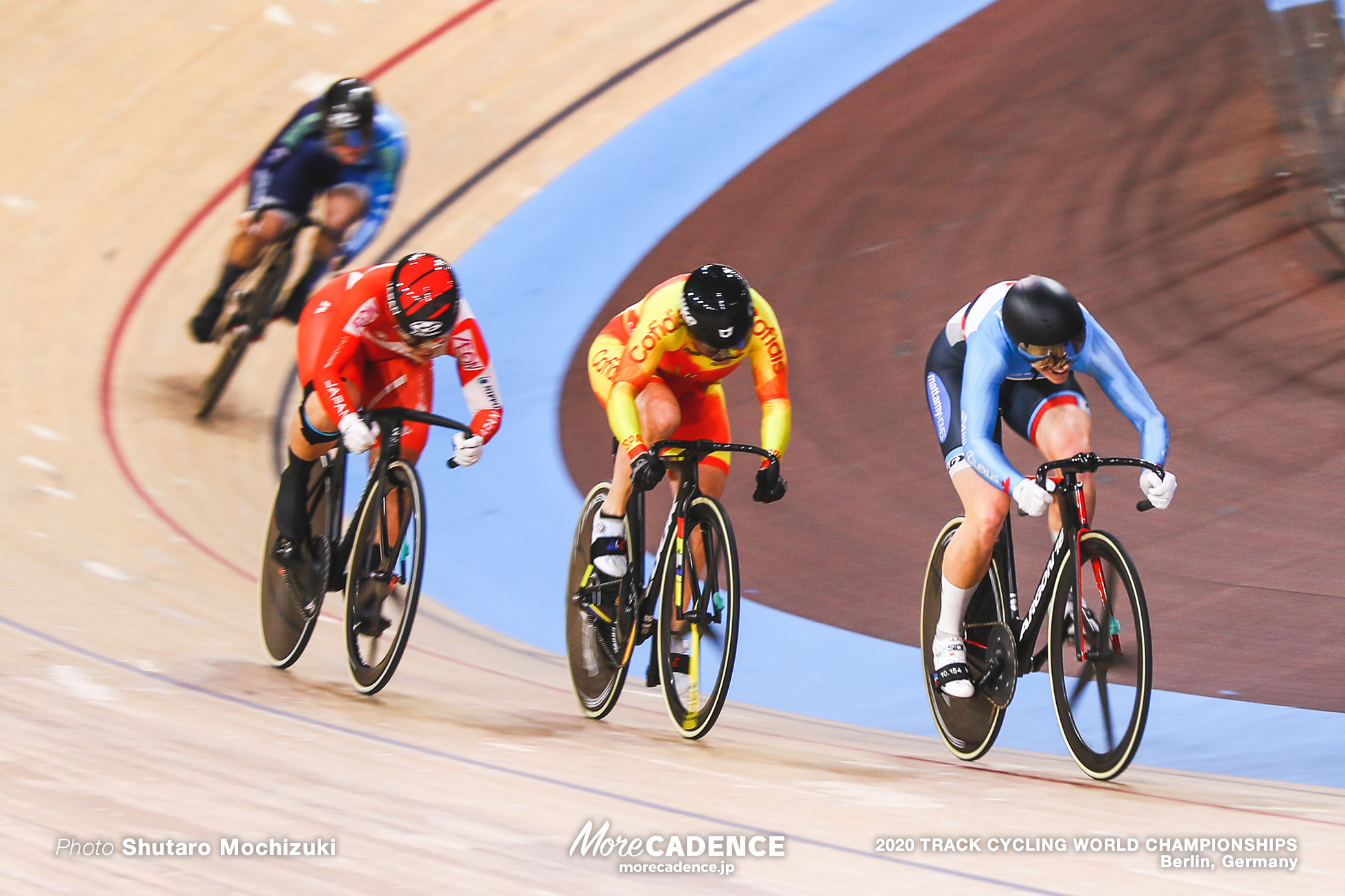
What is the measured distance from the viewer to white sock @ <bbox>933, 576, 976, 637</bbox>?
10.2ft

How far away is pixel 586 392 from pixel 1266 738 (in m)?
3.16

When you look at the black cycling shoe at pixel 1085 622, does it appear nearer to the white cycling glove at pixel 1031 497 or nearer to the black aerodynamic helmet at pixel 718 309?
the white cycling glove at pixel 1031 497

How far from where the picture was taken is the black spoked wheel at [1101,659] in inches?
106

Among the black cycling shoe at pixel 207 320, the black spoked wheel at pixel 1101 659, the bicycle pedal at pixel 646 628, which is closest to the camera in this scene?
the black spoked wheel at pixel 1101 659

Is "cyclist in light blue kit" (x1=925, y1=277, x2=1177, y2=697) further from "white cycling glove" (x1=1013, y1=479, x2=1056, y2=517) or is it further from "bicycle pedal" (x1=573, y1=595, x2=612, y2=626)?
"bicycle pedal" (x1=573, y1=595, x2=612, y2=626)

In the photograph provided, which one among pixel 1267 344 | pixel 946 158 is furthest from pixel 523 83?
pixel 1267 344

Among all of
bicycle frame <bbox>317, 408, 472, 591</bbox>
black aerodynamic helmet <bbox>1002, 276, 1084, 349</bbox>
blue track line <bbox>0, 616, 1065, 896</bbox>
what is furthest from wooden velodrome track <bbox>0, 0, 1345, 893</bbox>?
black aerodynamic helmet <bbox>1002, 276, 1084, 349</bbox>

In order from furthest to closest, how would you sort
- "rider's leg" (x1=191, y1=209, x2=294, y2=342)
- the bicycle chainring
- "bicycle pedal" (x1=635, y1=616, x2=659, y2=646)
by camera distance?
1. "rider's leg" (x1=191, y1=209, x2=294, y2=342)
2. "bicycle pedal" (x1=635, y1=616, x2=659, y2=646)
3. the bicycle chainring

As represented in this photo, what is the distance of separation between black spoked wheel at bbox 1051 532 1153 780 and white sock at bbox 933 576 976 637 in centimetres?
28

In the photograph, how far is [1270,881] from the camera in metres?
2.06

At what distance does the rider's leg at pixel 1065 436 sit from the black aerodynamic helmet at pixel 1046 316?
21 centimetres

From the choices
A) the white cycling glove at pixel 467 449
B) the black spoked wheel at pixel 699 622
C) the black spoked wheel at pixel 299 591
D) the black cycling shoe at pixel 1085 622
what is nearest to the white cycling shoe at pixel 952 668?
the black cycling shoe at pixel 1085 622

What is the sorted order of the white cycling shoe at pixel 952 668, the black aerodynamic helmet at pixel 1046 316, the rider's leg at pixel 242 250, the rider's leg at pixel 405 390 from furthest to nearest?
the rider's leg at pixel 242 250, the rider's leg at pixel 405 390, the white cycling shoe at pixel 952 668, the black aerodynamic helmet at pixel 1046 316

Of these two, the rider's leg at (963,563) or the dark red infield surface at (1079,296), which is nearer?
the rider's leg at (963,563)
